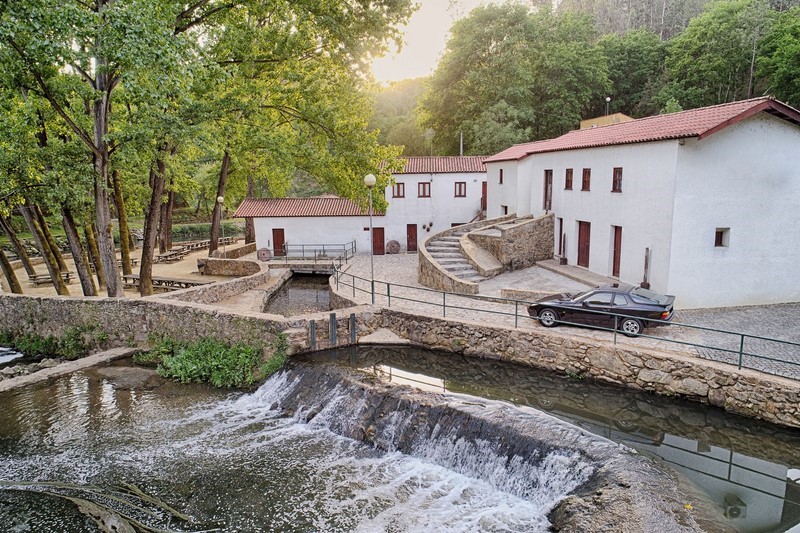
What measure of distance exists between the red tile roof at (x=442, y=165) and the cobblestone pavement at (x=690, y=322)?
12808 mm

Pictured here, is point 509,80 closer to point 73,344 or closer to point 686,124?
point 686,124

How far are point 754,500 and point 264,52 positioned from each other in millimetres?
17974

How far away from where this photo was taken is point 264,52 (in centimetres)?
1750

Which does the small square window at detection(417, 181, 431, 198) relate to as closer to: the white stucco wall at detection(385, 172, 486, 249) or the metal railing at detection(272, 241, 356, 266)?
the white stucco wall at detection(385, 172, 486, 249)

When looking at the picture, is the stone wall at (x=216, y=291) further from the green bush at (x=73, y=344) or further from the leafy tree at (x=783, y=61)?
the leafy tree at (x=783, y=61)

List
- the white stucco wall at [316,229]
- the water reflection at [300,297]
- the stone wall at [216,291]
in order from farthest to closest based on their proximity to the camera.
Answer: the white stucco wall at [316,229] → the water reflection at [300,297] → the stone wall at [216,291]

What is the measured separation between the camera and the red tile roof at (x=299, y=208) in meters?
33.0

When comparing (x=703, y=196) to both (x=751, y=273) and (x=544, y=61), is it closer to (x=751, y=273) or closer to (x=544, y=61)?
(x=751, y=273)

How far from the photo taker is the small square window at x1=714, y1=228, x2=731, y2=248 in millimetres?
15461

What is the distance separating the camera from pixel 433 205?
33844 mm

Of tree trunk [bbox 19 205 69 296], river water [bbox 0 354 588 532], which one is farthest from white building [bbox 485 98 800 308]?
tree trunk [bbox 19 205 69 296]

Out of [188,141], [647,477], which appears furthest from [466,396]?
[188,141]

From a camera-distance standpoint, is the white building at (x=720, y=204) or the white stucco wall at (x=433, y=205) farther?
the white stucco wall at (x=433, y=205)

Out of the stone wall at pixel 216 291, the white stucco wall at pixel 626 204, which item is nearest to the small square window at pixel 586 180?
the white stucco wall at pixel 626 204
